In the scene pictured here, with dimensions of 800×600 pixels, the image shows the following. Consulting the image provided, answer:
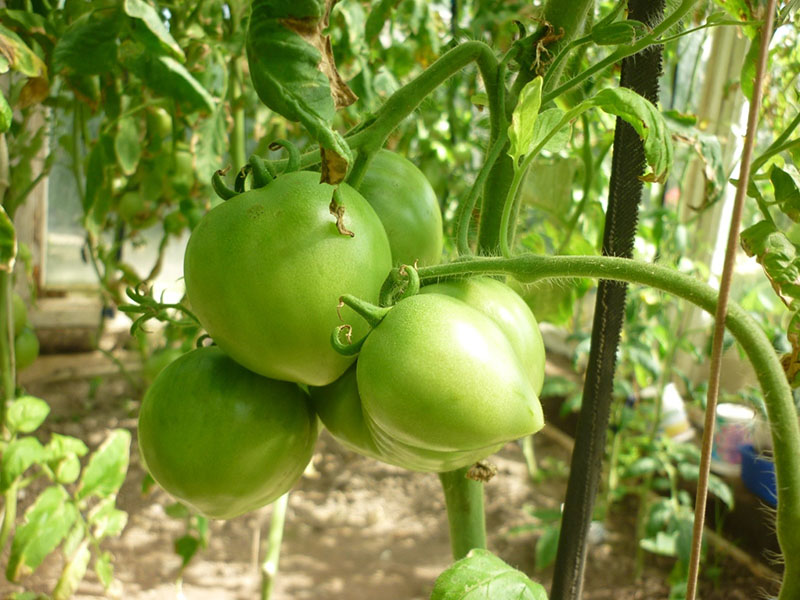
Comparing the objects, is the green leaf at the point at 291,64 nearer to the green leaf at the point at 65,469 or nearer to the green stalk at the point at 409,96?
the green stalk at the point at 409,96

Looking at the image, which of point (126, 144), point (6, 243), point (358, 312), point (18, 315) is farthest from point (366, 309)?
point (18, 315)

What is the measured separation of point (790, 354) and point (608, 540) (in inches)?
53.7

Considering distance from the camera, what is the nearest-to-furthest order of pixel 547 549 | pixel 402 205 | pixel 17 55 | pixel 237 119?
pixel 402 205 → pixel 17 55 → pixel 237 119 → pixel 547 549

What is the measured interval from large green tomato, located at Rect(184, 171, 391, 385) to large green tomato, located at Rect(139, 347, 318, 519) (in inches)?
2.4

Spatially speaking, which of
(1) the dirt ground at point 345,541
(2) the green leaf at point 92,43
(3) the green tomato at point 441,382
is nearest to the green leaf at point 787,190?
(3) the green tomato at point 441,382

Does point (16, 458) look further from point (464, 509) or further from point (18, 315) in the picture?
point (464, 509)

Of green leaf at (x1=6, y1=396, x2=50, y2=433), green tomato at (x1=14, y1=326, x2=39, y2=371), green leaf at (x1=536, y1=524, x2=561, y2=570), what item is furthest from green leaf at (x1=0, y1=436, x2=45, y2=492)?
green leaf at (x1=536, y1=524, x2=561, y2=570)

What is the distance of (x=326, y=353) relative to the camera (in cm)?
35

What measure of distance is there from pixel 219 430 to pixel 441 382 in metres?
0.16

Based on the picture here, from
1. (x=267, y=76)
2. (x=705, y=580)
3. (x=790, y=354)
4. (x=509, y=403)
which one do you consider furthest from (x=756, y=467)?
(x=267, y=76)

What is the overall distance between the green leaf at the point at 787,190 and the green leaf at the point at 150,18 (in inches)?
19.0

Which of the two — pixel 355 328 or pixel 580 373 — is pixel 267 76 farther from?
pixel 580 373

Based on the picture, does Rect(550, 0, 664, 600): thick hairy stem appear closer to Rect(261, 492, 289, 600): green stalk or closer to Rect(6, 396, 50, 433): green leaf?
Rect(261, 492, 289, 600): green stalk

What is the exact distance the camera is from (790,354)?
1.24 ft
